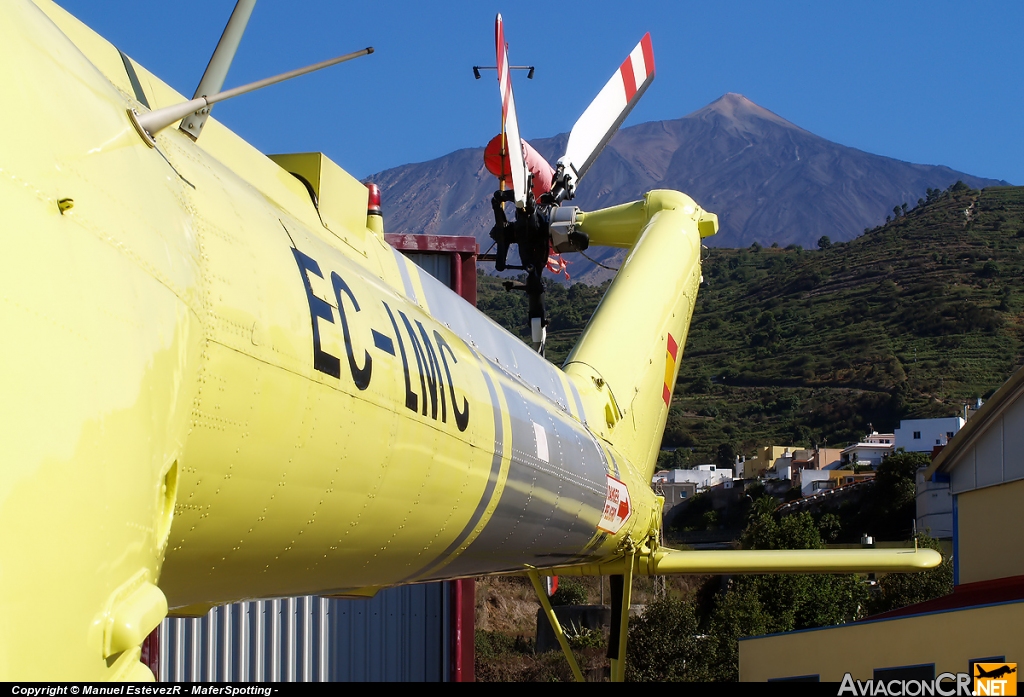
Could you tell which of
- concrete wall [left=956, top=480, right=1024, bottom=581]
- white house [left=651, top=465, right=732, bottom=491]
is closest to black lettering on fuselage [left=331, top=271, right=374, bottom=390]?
concrete wall [left=956, top=480, right=1024, bottom=581]

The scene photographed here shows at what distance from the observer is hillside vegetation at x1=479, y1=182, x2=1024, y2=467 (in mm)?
90938

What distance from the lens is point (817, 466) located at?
73.3 meters

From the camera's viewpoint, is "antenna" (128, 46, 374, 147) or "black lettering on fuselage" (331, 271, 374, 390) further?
"black lettering on fuselage" (331, 271, 374, 390)

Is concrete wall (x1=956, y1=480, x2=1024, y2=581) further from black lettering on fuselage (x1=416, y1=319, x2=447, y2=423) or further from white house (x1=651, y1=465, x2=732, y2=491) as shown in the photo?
white house (x1=651, y1=465, x2=732, y2=491)

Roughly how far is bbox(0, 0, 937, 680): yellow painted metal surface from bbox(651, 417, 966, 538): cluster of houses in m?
60.3

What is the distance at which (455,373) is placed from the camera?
496 cm

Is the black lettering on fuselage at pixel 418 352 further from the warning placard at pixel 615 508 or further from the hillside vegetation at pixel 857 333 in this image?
the hillside vegetation at pixel 857 333

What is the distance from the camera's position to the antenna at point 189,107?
9.45 feet

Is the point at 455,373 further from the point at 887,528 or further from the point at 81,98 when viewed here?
the point at 887,528

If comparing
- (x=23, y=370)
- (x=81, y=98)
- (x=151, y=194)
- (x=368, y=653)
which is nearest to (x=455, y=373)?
(x=151, y=194)

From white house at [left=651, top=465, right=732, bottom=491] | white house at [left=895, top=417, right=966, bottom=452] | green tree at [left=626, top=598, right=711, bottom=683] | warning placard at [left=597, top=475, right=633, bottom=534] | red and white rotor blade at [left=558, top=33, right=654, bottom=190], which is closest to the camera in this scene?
warning placard at [left=597, top=475, right=633, bottom=534]

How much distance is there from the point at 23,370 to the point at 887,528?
188ft

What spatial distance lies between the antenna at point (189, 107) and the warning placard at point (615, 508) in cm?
498

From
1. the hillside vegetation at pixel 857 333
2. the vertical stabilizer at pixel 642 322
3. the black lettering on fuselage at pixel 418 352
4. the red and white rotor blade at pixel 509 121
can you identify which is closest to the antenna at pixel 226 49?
the black lettering on fuselage at pixel 418 352
